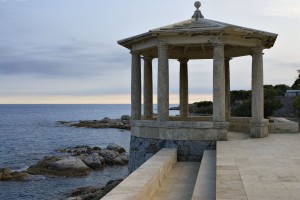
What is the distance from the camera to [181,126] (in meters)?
15.0

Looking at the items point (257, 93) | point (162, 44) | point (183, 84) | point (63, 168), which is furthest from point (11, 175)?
point (257, 93)

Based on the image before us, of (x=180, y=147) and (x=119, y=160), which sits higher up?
(x=180, y=147)

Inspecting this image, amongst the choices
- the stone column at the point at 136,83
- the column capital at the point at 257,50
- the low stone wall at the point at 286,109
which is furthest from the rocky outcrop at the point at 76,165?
the low stone wall at the point at 286,109

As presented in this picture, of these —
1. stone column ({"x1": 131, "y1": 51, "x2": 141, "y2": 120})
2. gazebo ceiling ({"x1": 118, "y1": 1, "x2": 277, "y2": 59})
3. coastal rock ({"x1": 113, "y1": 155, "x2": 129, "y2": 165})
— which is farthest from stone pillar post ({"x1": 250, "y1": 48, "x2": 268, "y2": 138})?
coastal rock ({"x1": 113, "y1": 155, "x2": 129, "y2": 165})

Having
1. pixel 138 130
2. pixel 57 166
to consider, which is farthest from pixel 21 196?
pixel 138 130

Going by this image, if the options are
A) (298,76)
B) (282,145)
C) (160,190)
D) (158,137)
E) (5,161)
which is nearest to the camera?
(160,190)

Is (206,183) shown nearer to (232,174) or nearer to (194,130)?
(232,174)

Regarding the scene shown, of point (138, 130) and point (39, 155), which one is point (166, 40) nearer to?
point (138, 130)

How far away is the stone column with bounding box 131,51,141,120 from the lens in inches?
706

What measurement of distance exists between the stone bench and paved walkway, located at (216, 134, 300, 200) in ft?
5.15

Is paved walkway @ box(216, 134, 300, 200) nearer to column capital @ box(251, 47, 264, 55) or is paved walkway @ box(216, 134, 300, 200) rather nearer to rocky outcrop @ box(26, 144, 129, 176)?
column capital @ box(251, 47, 264, 55)

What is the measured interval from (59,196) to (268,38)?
1627 centimetres

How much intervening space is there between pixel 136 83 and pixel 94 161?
1808cm

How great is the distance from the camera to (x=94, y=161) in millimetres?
34375
